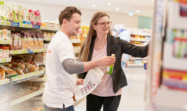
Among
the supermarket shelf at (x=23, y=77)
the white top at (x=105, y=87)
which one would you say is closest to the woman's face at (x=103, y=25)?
the white top at (x=105, y=87)

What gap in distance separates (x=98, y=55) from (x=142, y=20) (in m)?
15.0

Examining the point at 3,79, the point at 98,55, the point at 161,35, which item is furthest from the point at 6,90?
the point at 161,35

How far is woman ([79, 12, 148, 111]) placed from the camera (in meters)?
1.91

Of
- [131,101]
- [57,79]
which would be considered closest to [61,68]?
[57,79]

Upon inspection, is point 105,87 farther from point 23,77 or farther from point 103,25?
point 23,77

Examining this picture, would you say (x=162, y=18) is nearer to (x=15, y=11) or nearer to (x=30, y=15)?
(x=15, y=11)

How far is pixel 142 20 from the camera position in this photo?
16047mm

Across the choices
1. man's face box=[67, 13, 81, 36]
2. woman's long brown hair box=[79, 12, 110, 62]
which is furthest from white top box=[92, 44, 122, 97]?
man's face box=[67, 13, 81, 36]

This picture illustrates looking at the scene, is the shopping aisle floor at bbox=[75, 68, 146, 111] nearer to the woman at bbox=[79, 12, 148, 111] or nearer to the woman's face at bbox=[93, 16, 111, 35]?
the woman at bbox=[79, 12, 148, 111]

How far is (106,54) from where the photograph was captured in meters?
1.97

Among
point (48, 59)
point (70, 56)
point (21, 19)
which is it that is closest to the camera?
point (70, 56)

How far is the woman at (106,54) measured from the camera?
1.91 m

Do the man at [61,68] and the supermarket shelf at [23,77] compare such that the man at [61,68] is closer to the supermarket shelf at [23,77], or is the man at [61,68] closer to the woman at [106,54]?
the woman at [106,54]

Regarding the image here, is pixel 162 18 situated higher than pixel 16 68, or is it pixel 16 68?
pixel 162 18
